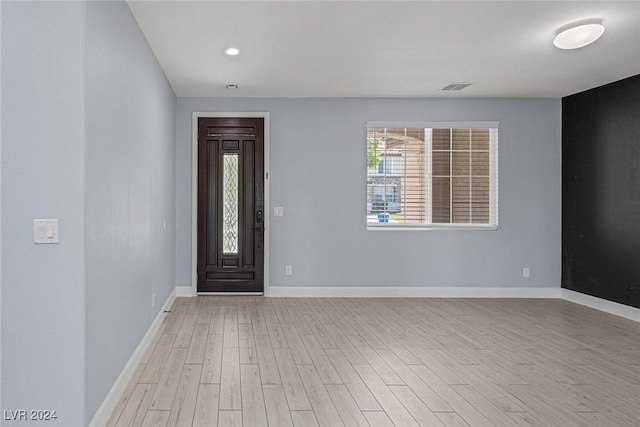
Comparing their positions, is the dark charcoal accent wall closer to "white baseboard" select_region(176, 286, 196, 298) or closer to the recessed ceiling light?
the recessed ceiling light

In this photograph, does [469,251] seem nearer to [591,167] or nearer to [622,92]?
[591,167]

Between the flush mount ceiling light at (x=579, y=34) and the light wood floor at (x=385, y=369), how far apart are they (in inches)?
99.0

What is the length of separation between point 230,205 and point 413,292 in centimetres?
266

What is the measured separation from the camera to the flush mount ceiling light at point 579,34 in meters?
3.62

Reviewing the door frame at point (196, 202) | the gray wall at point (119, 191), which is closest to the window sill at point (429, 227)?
the door frame at point (196, 202)

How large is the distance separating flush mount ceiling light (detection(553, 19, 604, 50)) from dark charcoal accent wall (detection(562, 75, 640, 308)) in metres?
1.80

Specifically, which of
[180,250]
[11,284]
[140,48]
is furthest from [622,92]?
[11,284]

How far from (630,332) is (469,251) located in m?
2.10

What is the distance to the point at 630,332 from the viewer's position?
4.61 meters

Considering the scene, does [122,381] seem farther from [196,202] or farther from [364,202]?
[364,202]

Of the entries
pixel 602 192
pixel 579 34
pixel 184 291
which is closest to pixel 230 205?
pixel 184 291

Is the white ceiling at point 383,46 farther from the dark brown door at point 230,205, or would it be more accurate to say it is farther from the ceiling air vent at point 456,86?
the dark brown door at point 230,205

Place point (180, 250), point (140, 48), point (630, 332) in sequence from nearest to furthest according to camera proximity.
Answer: point (140, 48)
point (630, 332)
point (180, 250)

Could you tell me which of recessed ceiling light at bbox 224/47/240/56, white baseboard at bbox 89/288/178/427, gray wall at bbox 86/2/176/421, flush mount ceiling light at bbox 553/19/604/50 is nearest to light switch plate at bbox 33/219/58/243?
gray wall at bbox 86/2/176/421
